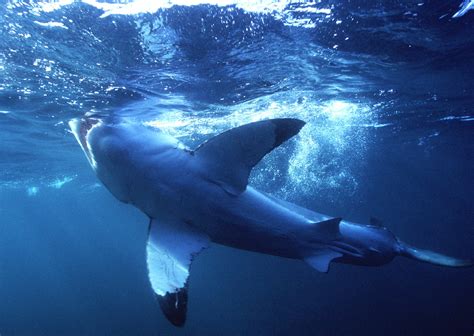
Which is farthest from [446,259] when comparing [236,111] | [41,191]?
[41,191]

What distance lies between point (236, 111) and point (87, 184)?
32.0 metres

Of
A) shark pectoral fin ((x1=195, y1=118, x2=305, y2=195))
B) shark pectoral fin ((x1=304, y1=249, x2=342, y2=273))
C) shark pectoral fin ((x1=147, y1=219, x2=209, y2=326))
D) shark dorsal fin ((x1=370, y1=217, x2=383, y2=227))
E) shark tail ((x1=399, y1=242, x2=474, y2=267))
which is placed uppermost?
shark pectoral fin ((x1=195, y1=118, x2=305, y2=195))

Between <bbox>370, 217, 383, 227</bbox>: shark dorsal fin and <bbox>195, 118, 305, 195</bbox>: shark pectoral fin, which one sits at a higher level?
<bbox>195, 118, 305, 195</bbox>: shark pectoral fin

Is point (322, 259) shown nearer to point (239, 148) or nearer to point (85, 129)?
point (239, 148)

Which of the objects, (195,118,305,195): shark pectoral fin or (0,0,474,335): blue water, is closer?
(195,118,305,195): shark pectoral fin

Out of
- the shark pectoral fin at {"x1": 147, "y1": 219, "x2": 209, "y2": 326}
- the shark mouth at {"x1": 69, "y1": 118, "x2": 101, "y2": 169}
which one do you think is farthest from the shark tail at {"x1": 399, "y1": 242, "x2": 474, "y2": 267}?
the shark mouth at {"x1": 69, "y1": 118, "x2": 101, "y2": 169}

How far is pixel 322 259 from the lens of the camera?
396 centimetres

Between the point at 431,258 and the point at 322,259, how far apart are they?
212cm

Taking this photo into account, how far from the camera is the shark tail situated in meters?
4.86

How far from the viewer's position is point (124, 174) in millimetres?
3326

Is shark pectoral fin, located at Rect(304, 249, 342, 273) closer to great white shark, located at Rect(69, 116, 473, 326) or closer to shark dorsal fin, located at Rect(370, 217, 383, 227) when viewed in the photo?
great white shark, located at Rect(69, 116, 473, 326)

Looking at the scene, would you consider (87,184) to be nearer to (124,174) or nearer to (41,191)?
(41,191)

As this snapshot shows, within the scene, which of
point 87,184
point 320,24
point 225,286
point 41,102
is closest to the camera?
point 320,24

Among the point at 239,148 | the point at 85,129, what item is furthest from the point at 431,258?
the point at 85,129
